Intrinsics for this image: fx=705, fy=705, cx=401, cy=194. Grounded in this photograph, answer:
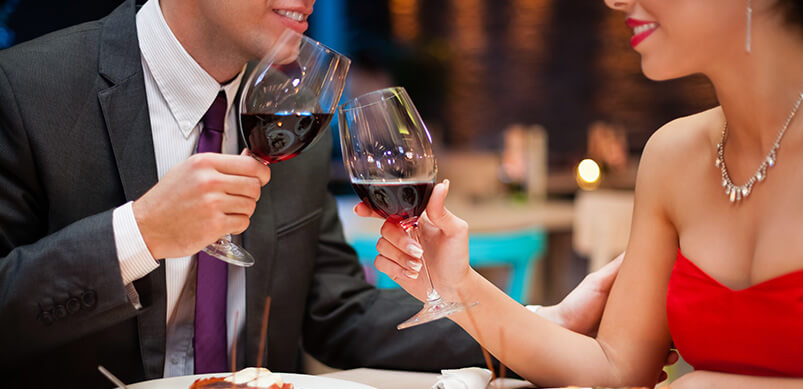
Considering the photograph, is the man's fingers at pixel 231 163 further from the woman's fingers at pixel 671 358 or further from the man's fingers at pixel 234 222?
the woman's fingers at pixel 671 358

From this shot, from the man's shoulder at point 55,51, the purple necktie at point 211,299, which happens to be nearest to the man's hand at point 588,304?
the purple necktie at point 211,299

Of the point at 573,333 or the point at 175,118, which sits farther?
the point at 175,118

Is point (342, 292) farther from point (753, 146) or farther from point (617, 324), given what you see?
point (753, 146)

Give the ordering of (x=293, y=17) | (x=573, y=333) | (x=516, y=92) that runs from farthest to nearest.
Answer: (x=516, y=92) < (x=293, y=17) < (x=573, y=333)

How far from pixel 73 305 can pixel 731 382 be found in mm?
1064

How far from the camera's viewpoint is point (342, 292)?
1.78 m

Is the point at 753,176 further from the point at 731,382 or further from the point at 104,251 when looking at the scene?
the point at 104,251

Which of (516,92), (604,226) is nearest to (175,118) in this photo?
(604,226)

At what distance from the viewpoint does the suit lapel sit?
4.96 feet

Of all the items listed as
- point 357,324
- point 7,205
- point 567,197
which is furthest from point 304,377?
point 567,197

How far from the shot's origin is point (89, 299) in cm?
120

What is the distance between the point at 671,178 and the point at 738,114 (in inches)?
6.9

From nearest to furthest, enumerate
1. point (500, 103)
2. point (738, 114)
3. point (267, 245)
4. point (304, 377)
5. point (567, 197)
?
point (304, 377)
point (738, 114)
point (267, 245)
point (567, 197)
point (500, 103)

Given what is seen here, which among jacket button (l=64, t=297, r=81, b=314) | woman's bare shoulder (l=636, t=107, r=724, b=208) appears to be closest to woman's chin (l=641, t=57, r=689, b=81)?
woman's bare shoulder (l=636, t=107, r=724, b=208)
